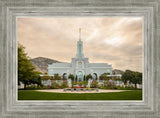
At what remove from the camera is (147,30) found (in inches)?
85.6

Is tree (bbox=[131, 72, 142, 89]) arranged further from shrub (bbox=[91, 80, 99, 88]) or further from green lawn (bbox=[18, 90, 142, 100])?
shrub (bbox=[91, 80, 99, 88])

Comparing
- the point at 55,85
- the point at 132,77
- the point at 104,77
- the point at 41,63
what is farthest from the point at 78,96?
the point at 132,77

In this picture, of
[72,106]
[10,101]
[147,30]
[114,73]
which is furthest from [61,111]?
[147,30]

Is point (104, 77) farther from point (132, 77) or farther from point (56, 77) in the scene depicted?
point (56, 77)

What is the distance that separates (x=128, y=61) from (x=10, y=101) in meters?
1.95

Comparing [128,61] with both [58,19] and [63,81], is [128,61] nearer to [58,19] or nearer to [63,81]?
[63,81]

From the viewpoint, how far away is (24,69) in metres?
2.42

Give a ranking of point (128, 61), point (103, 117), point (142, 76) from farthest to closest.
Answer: point (128, 61)
point (142, 76)
point (103, 117)

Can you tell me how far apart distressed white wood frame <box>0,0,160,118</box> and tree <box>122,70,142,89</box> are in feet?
0.73

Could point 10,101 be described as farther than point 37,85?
No

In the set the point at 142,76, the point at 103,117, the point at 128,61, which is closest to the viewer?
the point at 103,117

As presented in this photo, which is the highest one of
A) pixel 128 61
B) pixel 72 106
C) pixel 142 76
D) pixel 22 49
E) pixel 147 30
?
pixel 147 30

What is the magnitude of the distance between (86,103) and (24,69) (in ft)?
3.83

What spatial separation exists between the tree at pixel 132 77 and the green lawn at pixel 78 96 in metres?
0.17
